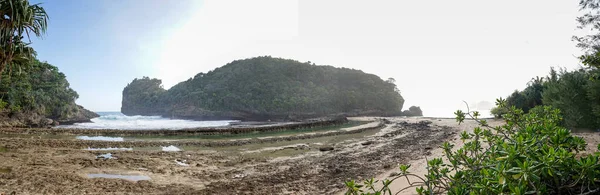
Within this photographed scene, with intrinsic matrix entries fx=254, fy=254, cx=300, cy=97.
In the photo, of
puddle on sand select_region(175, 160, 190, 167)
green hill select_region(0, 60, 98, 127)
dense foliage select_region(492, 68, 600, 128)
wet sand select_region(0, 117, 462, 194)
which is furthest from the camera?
green hill select_region(0, 60, 98, 127)

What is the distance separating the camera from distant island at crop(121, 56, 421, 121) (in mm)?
79000

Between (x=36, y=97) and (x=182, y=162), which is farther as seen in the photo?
(x=36, y=97)

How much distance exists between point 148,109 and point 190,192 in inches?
4557

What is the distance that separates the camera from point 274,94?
274ft

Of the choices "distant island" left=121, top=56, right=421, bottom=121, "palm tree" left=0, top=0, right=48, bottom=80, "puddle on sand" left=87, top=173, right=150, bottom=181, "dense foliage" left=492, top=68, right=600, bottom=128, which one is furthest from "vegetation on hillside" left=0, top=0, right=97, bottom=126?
"distant island" left=121, top=56, right=421, bottom=121

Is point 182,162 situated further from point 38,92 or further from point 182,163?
point 38,92

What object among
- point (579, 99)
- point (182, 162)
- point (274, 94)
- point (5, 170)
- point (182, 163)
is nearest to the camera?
point (5, 170)

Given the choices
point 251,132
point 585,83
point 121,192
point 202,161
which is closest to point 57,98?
point 251,132

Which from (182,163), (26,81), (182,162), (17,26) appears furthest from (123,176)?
(26,81)

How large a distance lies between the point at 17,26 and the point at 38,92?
3256 centimetres

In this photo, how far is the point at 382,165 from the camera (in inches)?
335

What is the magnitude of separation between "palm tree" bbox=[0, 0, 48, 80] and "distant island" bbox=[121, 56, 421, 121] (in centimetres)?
5711

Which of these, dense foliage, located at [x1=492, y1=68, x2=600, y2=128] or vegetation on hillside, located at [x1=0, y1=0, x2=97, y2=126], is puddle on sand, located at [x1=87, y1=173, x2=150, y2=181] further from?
dense foliage, located at [x1=492, y1=68, x2=600, y2=128]

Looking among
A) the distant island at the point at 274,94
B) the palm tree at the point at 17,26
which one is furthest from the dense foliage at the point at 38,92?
the distant island at the point at 274,94
